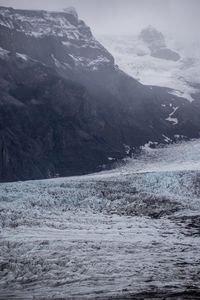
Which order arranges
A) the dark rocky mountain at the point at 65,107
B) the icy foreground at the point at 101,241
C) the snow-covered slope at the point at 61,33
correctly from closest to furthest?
the icy foreground at the point at 101,241 → the dark rocky mountain at the point at 65,107 → the snow-covered slope at the point at 61,33

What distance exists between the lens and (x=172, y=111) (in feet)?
400

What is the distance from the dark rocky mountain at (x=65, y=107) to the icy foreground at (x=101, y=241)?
40.5 m

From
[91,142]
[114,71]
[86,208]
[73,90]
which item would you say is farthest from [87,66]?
[86,208]

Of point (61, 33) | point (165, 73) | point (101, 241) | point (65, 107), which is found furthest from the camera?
point (165, 73)

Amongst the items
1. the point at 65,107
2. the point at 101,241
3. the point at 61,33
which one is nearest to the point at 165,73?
the point at 61,33

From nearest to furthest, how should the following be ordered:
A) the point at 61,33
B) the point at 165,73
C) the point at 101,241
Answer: the point at 101,241 < the point at 61,33 < the point at 165,73

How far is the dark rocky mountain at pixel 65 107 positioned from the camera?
278 feet

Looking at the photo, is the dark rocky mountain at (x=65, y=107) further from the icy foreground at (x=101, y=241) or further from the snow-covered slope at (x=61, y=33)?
the icy foreground at (x=101, y=241)

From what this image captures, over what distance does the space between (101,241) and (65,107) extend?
75.5 m

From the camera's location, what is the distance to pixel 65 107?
97.4 meters

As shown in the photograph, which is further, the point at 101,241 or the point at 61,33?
the point at 61,33

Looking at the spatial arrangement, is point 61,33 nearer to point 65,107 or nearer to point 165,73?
point 65,107

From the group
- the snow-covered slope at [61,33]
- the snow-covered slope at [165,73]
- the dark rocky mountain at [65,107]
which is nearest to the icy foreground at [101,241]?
the dark rocky mountain at [65,107]

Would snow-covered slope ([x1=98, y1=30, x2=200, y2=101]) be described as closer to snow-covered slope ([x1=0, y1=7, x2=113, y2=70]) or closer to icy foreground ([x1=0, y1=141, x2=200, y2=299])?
snow-covered slope ([x1=0, y1=7, x2=113, y2=70])
